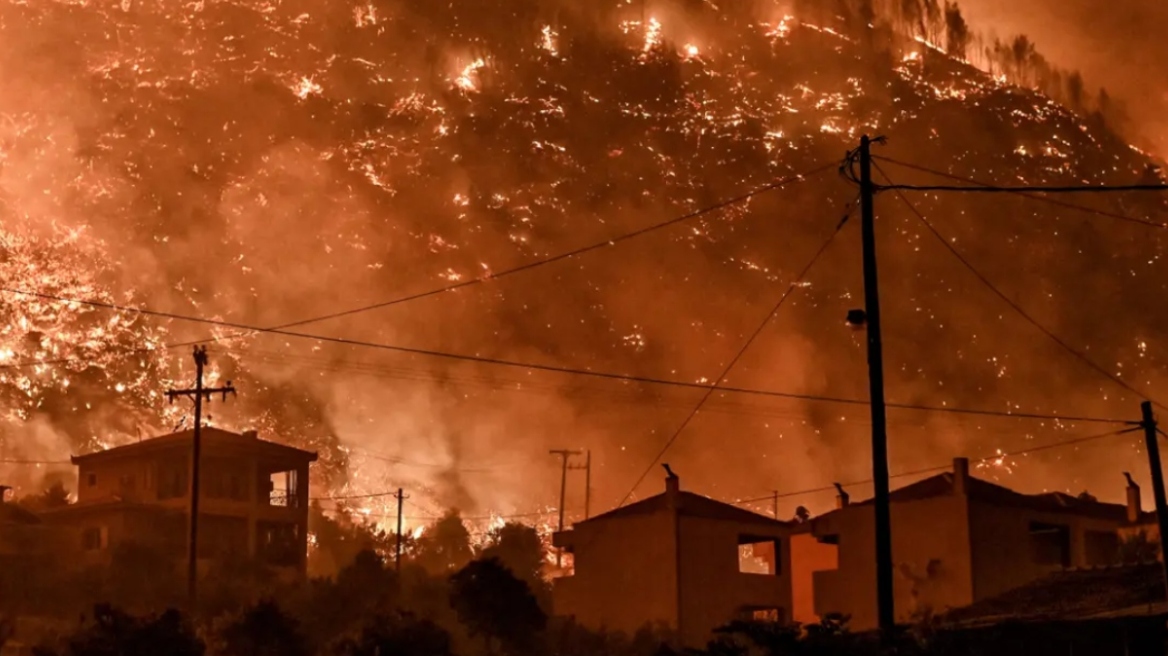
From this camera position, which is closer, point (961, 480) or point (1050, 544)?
point (961, 480)

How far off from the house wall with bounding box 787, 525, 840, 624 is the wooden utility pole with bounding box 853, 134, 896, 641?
34.2m

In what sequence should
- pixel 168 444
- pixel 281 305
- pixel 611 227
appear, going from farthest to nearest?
1. pixel 611 227
2. pixel 281 305
3. pixel 168 444

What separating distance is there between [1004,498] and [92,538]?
1593 inches

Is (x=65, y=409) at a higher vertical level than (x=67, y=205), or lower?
lower

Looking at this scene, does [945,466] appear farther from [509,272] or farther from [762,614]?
[762,614]

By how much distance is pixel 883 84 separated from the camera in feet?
572

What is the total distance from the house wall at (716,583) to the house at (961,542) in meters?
2.10

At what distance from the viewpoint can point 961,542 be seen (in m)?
46.8

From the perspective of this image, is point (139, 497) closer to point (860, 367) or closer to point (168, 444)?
point (168, 444)

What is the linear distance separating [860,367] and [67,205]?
263ft

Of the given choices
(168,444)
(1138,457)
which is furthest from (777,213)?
(168,444)

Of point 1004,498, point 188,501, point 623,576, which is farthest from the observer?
point 188,501

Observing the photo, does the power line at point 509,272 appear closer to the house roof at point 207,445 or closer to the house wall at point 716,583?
the house roof at point 207,445

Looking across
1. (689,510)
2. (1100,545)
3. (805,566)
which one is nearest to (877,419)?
(689,510)
